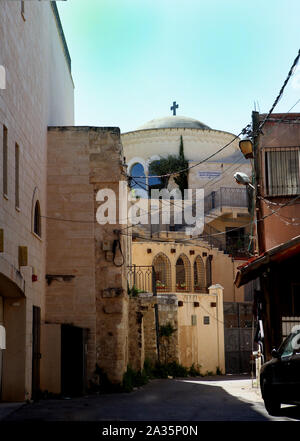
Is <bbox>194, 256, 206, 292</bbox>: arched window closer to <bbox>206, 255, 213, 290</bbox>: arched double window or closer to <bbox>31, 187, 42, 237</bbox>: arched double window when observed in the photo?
<bbox>206, 255, 213, 290</bbox>: arched double window

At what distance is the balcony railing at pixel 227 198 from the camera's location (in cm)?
3756

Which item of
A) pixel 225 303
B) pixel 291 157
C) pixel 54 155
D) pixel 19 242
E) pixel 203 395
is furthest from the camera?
pixel 225 303

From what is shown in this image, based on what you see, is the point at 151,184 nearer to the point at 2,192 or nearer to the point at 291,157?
the point at 291,157

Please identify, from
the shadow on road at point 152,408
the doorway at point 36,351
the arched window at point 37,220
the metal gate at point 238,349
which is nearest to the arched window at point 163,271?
the metal gate at point 238,349

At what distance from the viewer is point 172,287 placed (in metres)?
32.2

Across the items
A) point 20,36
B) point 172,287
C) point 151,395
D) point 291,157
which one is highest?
point 20,36

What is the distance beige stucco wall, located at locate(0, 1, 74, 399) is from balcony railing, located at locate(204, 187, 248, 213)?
55.6 ft

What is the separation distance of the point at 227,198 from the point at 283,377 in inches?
1036

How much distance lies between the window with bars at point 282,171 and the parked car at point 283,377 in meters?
6.65

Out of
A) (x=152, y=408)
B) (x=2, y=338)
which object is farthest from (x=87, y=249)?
(x=152, y=408)

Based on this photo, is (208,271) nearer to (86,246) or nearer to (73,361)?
(86,246)

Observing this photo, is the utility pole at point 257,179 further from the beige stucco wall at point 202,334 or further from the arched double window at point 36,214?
the beige stucco wall at point 202,334
